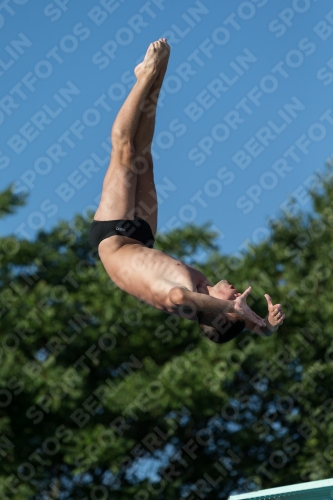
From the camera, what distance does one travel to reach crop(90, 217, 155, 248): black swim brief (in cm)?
A: 665

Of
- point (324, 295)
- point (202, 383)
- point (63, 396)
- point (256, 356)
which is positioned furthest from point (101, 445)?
point (324, 295)

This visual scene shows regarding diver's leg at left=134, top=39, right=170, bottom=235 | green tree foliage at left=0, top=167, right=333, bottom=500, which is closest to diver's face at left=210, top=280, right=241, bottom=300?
diver's leg at left=134, top=39, right=170, bottom=235

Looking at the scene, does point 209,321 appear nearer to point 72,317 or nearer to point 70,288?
point 72,317

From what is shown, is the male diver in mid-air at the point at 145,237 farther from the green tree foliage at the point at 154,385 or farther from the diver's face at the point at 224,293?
the green tree foliage at the point at 154,385

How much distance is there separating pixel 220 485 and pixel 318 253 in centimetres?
538

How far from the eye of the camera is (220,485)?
55.6ft

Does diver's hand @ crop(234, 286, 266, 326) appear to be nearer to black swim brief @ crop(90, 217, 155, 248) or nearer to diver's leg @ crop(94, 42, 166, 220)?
black swim brief @ crop(90, 217, 155, 248)

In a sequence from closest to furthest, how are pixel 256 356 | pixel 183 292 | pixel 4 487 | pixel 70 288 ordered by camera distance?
pixel 183 292 < pixel 4 487 < pixel 256 356 < pixel 70 288

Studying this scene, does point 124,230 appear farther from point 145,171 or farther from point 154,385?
point 154,385

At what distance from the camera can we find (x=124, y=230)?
666 cm

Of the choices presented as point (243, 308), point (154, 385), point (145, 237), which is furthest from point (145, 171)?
point (154, 385)

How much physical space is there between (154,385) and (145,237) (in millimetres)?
9361

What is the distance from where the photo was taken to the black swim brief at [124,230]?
6.65 meters

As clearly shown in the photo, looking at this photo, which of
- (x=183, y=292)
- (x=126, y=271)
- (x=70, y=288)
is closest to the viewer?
(x=183, y=292)
